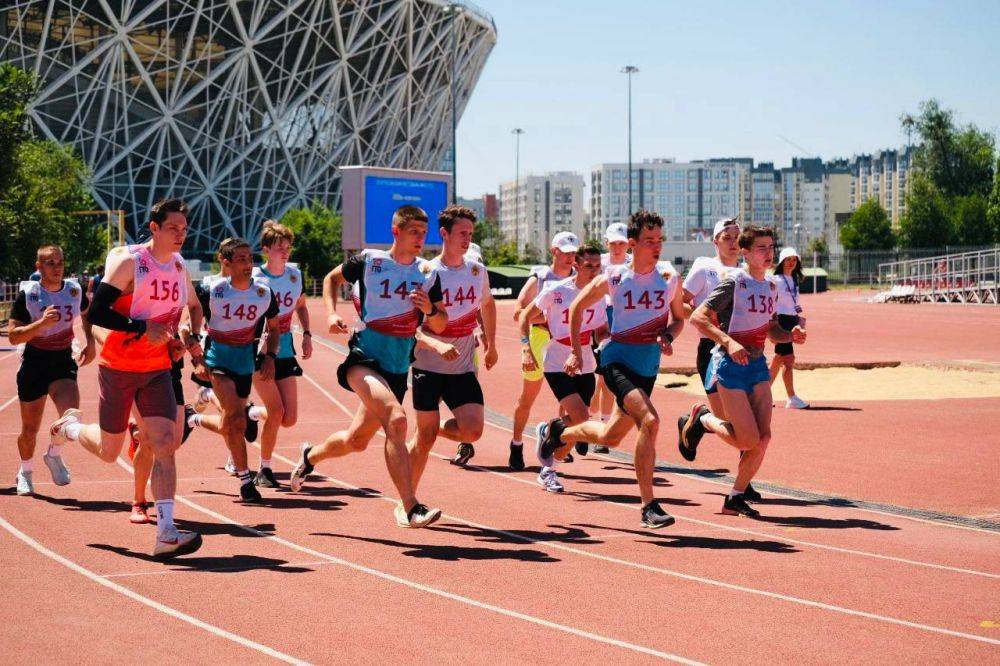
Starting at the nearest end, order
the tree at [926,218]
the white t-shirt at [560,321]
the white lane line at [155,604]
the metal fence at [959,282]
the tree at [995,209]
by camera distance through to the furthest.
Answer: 1. the white lane line at [155,604]
2. the white t-shirt at [560,321]
3. the metal fence at [959,282]
4. the tree at [995,209]
5. the tree at [926,218]

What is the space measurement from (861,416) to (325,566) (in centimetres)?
985

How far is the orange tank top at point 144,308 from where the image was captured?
24.5 feet

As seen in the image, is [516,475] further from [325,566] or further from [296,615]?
[296,615]

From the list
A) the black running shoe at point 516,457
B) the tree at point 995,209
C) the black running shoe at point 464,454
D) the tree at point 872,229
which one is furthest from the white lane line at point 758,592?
the tree at point 872,229

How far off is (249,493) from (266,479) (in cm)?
77

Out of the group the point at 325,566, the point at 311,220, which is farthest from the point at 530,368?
the point at 311,220

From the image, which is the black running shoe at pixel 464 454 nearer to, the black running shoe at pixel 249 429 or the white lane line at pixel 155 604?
the black running shoe at pixel 249 429

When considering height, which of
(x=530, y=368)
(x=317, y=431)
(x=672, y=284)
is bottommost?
(x=317, y=431)

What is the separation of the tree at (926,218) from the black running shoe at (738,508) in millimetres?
90494

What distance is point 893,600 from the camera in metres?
6.37

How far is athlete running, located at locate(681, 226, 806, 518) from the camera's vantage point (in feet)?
28.5

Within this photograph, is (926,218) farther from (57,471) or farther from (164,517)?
(164,517)

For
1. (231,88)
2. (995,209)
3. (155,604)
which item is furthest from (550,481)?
(995,209)

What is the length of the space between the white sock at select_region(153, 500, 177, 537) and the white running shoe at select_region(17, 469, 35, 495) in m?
2.74
